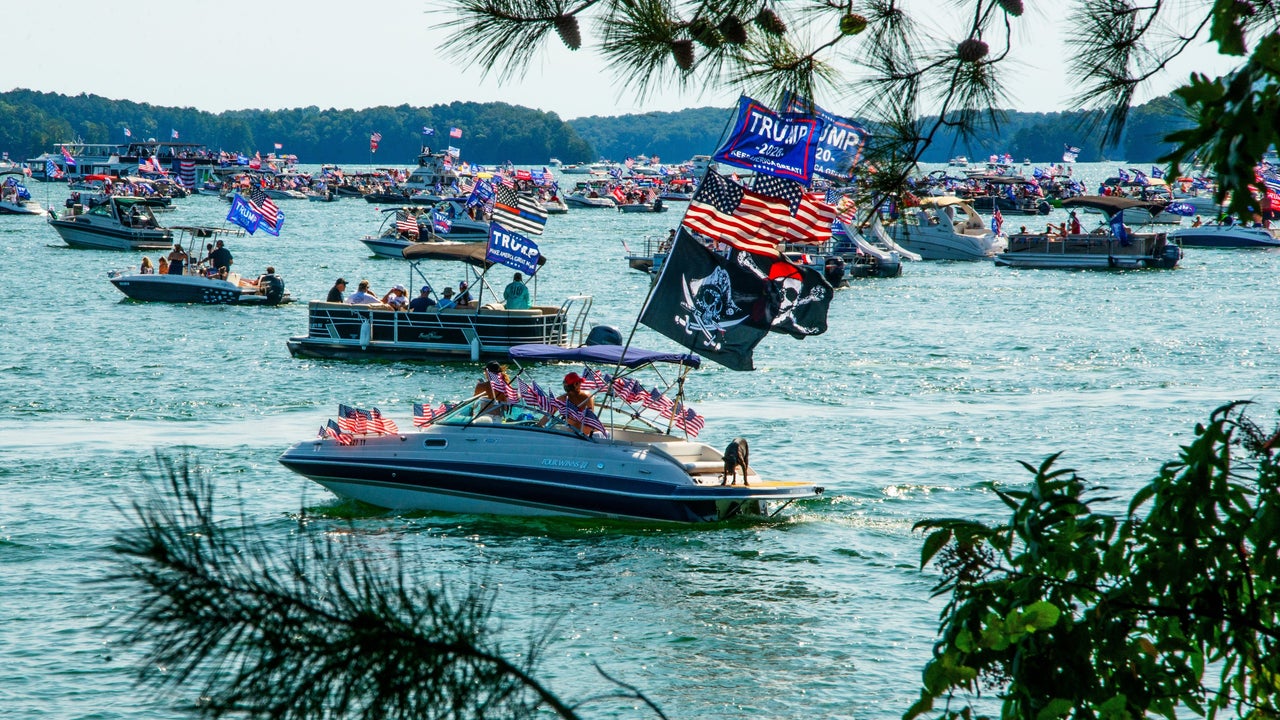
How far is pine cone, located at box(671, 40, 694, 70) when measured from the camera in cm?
711

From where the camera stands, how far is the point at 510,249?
99.0 ft

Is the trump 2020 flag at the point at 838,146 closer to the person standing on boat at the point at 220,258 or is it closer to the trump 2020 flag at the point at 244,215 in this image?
the trump 2020 flag at the point at 244,215

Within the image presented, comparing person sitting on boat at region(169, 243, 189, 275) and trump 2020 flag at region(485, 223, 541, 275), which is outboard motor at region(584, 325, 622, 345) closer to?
trump 2020 flag at region(485, 223, 541, 275)

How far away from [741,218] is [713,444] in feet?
26.7

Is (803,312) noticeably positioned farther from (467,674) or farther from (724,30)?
(467,674)

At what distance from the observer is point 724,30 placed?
716 centimetres

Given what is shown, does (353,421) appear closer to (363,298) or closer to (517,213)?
(517,213)

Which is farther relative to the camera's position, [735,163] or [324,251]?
[324,251]

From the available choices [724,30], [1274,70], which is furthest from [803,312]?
[1274,70]

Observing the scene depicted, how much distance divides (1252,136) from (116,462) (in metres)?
22.3

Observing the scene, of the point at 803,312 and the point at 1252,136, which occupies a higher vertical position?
the point at 1252,136

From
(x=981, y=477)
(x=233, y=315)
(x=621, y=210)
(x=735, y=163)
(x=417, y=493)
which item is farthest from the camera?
(x=621, y=210)

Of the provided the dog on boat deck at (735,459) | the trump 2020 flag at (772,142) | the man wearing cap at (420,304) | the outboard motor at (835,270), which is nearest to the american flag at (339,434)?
the dog on boat deck at (735,459)

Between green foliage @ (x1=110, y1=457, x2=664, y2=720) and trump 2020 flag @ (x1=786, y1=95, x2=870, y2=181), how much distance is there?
4.55 metres
